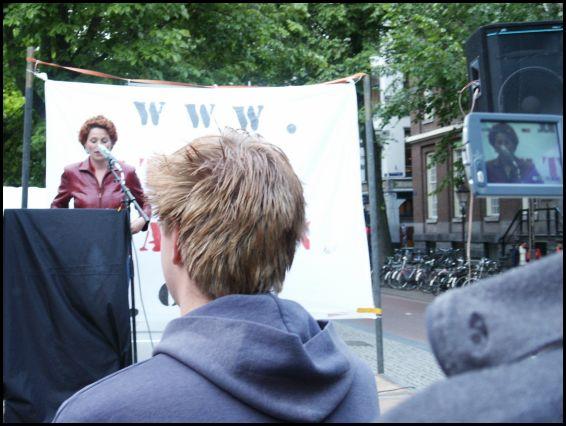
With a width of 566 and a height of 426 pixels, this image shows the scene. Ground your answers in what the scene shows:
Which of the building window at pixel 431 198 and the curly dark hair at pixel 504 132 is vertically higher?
the curly dark hair at pixel 504 132

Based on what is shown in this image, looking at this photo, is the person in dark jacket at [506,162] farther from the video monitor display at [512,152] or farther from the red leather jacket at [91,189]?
the red leather jacket at [91,189]

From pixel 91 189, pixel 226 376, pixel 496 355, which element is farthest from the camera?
pixel 91 189

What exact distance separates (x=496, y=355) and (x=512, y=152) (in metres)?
0.76

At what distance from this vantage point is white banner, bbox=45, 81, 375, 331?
486 centimetres

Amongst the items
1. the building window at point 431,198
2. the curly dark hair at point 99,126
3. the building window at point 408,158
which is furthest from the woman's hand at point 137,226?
the building window at point 408,158

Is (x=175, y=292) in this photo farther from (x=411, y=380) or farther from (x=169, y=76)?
(x=169, y=76)

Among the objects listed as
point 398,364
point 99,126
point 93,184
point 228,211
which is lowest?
point 398,364

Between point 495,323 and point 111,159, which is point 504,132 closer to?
point 495,323

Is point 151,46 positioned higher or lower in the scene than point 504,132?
higher

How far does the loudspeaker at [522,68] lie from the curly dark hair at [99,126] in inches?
106

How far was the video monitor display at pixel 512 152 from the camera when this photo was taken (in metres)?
1.21

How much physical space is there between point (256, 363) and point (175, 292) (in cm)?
31

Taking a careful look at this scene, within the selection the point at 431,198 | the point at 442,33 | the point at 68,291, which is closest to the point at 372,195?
the point at 68,291

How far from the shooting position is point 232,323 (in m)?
1.23
